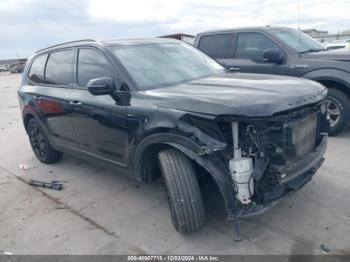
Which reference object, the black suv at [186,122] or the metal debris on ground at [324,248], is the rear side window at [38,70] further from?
the metal debris on ground at [324,248]

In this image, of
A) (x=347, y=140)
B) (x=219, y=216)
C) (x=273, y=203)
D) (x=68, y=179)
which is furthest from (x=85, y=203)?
(x=347, y=140)

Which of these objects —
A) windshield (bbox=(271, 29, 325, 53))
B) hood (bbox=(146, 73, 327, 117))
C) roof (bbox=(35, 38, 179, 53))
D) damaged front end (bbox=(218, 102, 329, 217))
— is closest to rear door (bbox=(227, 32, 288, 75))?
windshield (bbox=(271, 29, 325, 53))

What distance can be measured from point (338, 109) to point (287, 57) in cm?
125

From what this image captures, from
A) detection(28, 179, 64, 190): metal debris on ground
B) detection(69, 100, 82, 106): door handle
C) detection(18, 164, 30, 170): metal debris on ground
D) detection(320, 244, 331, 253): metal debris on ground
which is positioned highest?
detection(69, 100, 82, 106): door handle

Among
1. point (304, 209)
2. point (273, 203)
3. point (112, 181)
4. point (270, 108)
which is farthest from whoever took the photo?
point (112, 181)

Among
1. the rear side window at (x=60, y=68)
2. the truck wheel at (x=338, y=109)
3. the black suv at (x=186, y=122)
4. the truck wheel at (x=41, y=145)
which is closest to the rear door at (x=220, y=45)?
the truck wheel at (x=338, y=109)

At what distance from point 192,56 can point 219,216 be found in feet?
6.84

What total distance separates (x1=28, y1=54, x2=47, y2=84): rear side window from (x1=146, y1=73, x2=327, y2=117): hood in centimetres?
253

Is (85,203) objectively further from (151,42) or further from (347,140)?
(347,140)

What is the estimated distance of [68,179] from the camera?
4.86 metres

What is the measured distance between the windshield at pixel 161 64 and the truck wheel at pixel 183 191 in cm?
89

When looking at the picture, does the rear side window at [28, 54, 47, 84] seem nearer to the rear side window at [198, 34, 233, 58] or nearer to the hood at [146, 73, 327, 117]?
the hood at [146, 73, 327, 117]

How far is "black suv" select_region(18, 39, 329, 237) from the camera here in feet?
9.00

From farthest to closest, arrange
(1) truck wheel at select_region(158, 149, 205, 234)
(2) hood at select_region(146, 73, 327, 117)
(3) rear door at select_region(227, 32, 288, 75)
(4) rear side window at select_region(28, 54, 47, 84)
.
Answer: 1. (3) rear door at select_region(227, 32, 288, 75)
2. (4) rear side window at select_region(28, 54, 47, 84)
3. (1) truck wheel at select_region(158, 149, 205, 234)
4. (2) hood at select_region(146, 73, 327, 117)
